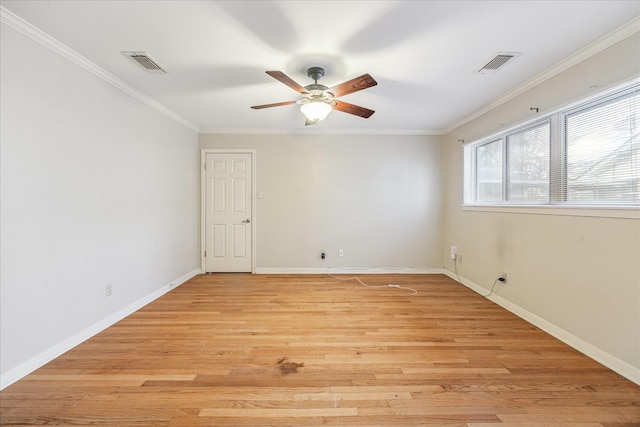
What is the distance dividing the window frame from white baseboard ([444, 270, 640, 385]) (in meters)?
1.04

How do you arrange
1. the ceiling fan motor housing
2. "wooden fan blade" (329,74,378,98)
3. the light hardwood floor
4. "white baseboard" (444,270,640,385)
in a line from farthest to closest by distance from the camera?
the ceiling fan motor housing, "wooden fan blade" (329,74,378,98), "white baseboard" (444,270,640,385), the light hardwood floor

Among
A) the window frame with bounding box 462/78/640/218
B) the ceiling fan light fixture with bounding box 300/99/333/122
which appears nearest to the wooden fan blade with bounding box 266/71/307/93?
the ceiling fan light fixture with bounding box 300/99/333/122

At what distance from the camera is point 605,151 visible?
207 cm

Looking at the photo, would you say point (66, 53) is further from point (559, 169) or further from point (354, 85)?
point (559, 169)

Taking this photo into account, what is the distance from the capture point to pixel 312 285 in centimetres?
387

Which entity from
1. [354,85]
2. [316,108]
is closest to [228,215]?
[316,108]

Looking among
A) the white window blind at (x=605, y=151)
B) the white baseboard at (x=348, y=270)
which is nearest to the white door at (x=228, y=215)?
the white baseboard at (x=348, y=270)

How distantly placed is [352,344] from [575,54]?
3.08m

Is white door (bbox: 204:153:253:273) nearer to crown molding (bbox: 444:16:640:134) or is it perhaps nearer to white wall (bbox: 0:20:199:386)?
white wall (bbox: 0:20:199:386)

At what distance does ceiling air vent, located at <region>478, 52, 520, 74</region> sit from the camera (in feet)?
7.23

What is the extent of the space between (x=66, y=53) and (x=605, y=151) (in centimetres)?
440

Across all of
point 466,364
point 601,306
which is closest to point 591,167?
point 601,306

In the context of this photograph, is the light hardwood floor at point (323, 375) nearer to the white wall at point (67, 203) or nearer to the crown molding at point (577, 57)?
the white wall at point (67, 203)

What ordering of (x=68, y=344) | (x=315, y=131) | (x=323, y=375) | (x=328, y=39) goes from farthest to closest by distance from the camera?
(x=315, y=131) → (x=68, y=344) → (x=328, y=39) → (x=323, y=375)
